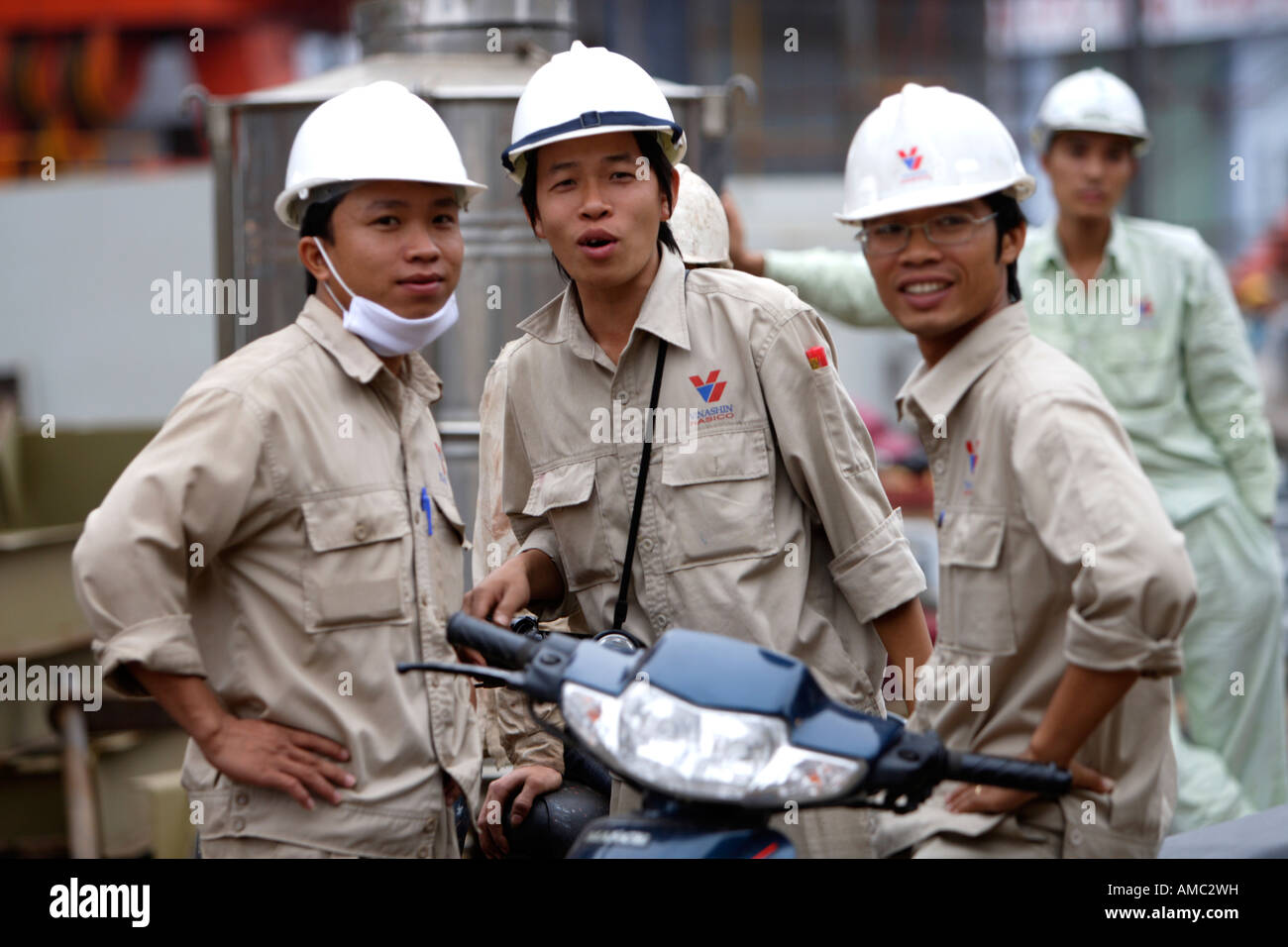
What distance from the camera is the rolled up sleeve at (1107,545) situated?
2.11 m

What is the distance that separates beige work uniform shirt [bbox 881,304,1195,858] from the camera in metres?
2.14

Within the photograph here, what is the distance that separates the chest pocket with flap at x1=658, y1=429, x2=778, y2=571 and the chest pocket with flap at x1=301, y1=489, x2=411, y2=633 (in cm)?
51

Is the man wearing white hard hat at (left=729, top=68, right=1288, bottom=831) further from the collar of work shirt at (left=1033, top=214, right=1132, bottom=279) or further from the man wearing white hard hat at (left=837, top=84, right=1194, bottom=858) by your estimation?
the man wearing white hard hat at (left=837, top=84, right=1194, bottom=858)

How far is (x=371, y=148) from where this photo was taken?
9.14 ft

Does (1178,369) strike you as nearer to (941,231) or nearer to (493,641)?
(941,231)

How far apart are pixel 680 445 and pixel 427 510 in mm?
492

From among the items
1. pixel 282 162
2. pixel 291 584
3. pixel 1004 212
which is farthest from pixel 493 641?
pixel 282 162

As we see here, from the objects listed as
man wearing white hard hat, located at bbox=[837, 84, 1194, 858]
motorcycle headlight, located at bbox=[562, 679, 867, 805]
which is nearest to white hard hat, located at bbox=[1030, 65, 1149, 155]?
man wearing white hard hat, located at bbox=[837, 84, 1194, 858]

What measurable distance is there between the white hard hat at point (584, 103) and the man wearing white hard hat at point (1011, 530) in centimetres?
42

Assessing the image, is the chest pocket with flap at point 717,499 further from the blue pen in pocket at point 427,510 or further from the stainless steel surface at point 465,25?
the stainless steel surface at point 465,25

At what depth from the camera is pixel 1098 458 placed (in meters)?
2.21
